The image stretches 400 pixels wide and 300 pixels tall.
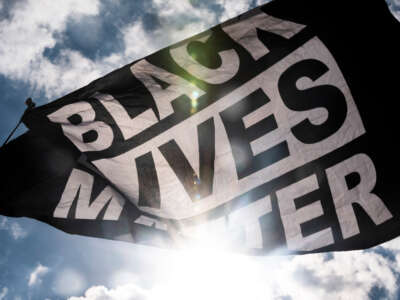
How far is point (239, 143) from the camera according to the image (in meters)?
3.66

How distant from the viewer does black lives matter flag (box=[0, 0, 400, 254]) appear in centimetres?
325

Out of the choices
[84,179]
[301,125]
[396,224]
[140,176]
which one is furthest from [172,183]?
[396,224]

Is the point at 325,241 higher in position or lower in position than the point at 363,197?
lower

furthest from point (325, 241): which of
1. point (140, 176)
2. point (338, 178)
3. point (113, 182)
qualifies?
point (113, 182)

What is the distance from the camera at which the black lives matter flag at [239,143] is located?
3246 mm

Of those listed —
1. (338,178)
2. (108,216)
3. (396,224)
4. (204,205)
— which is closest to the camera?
(396,224)

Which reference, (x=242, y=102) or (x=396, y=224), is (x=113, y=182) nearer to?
(x=242, y=102)

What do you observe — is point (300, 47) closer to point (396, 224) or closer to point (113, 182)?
point (396, 224)

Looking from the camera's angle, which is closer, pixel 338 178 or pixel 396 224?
pixel 396 224

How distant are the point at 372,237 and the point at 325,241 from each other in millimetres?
436

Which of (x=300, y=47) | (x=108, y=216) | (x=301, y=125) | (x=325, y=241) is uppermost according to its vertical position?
(x=300, y=47)

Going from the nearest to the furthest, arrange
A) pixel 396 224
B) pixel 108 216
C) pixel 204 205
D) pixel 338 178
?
1. pixel 396 224
2. pixel 338 178
3. pixel 204 205
4. pixel 108 216

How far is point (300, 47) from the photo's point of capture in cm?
363

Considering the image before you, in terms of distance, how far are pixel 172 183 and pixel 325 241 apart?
178 cm
